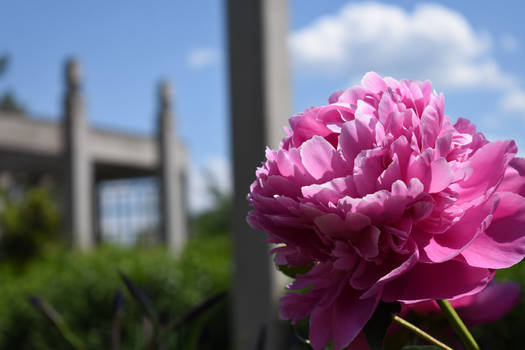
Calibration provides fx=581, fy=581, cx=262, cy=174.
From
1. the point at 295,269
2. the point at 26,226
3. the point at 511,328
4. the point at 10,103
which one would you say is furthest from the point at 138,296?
the point at 10,103

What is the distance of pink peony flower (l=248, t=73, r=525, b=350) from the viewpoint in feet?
1.31

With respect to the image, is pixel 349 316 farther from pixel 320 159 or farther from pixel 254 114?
pixel 254 114

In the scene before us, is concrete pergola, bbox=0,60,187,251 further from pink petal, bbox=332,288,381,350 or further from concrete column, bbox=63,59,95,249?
pink petal, bbox=332,288,381,350

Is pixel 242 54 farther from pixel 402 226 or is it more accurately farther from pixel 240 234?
pixel 402 226

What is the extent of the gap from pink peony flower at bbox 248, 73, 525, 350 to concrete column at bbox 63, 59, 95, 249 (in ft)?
29.9

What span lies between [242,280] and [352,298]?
228cm

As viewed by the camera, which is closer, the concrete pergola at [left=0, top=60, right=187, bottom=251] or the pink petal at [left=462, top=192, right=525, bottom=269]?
the pink petal at [left=462, top=192, right=525, bottom=269]

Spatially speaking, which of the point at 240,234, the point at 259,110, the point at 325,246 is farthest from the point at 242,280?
the point at 325,246

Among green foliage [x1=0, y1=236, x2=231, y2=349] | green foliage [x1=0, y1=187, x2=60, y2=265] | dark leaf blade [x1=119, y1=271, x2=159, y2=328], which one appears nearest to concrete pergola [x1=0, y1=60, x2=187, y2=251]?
green foliage [x1=0, y1=187, x2=60, y2=265]

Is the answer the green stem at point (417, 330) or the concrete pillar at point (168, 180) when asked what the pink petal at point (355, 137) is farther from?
the concrete pillar at point (168, 180)

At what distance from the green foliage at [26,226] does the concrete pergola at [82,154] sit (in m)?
0.67

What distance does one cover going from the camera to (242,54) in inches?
101

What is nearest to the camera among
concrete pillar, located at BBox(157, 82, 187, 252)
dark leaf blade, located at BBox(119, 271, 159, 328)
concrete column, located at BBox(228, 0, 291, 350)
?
dark leaf blade, located at BBox(119, 271, 159, 328)

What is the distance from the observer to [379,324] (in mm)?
399
